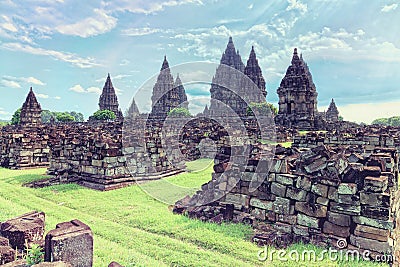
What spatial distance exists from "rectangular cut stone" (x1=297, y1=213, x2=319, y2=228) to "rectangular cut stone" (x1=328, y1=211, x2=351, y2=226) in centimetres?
24

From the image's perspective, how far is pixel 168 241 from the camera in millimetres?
5312

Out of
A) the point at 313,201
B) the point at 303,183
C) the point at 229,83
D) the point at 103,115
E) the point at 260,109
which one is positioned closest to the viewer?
the point at 313,201

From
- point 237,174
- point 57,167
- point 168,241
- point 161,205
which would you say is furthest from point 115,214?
point 57,167

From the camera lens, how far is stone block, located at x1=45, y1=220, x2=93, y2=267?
362 cm

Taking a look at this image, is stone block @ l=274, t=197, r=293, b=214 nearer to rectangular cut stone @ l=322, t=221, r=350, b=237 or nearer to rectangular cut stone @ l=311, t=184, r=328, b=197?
rectangular cut stone @ l=311, t=184, r=328, b=197

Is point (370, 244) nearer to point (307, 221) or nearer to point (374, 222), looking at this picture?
point (374, 222)

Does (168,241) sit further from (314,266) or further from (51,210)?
(51,210)

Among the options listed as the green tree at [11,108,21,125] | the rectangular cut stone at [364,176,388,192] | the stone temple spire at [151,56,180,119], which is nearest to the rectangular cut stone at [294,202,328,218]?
the rectangular cut stone at [364,176,388,192]

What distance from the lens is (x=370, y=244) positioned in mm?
4797

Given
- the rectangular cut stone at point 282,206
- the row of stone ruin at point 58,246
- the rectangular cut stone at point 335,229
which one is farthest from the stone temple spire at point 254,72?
the row of stone ruin at point 58,246

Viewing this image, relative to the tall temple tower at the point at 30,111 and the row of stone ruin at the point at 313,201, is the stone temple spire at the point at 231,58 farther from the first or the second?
the row of stone ruin at the point at 313,201

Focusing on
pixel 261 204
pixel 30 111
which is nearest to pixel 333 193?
pixel 261 204

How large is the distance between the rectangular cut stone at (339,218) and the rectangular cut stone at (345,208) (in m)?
0.06

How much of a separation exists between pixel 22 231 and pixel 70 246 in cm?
122
